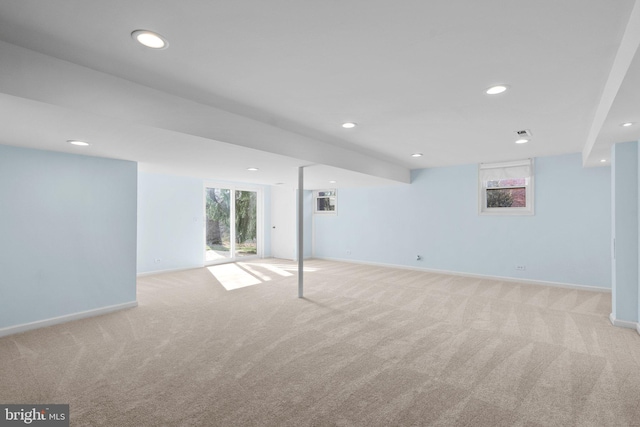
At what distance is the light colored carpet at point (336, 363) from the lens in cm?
226

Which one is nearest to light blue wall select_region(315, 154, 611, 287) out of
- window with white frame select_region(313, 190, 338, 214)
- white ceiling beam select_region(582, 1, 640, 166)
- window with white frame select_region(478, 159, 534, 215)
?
window with white frame select_region(478, 159, 534, 215)

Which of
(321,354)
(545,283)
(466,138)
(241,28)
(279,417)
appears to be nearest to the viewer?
(241,28)

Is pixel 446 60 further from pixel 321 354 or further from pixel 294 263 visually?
pixel 294 263

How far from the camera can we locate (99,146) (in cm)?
389

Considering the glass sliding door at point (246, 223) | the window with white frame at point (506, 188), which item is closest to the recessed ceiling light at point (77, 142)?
the glass sliding door at point (246, 223)

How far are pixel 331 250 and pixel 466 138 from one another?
19.1ft

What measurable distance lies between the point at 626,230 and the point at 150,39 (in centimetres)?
557

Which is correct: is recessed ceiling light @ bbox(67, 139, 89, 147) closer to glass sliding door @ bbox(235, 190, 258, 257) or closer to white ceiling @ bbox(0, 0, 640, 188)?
white ceiling @ bbox(0, 0, 640, 188)

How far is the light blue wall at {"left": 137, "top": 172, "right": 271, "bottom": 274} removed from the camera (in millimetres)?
7195

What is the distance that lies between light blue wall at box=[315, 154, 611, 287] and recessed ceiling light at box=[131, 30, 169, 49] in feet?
22.2

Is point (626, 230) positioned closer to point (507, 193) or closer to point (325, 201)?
point (507, 193)

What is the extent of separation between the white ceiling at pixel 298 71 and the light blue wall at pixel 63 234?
0.37m

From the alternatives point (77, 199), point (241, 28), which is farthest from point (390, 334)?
point (77, 199)

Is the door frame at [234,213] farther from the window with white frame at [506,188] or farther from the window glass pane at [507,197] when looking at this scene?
the window glass pane at [507,197]
